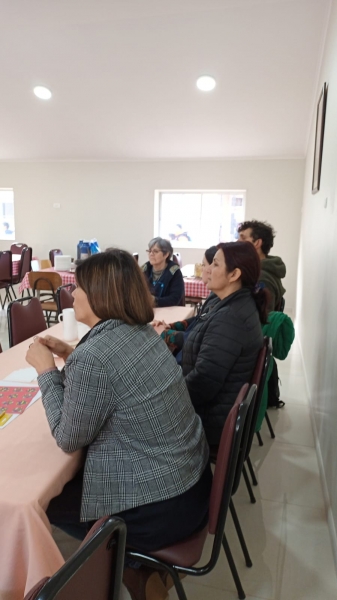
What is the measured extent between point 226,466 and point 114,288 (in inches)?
21.7

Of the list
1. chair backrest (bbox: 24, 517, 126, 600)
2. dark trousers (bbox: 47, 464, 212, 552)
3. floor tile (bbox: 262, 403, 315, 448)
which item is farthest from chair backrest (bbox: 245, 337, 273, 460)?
floor tile (bbox: 262, 403, 315, 448)

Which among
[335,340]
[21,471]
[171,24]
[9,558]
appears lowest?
[9,558]

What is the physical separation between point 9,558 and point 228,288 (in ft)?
4.09

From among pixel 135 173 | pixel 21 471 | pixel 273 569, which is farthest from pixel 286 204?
pixel 21 471

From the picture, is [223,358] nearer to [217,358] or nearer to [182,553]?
[217,358]

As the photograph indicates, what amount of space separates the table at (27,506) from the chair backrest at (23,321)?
3.60ft

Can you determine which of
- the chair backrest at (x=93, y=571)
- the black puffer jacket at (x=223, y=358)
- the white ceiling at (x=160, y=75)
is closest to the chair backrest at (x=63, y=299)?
the black puffer jacket at (x=223, y=358)

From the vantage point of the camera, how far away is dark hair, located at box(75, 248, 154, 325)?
1.14 m

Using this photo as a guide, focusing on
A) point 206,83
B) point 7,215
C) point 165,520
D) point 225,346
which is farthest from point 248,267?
point 7,215

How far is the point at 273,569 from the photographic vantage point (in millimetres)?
1591

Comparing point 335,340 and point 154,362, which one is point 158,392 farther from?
point 335,340

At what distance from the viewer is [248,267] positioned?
70.4 inches

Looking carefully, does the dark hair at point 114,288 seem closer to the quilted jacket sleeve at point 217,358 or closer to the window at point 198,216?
the quilted jacket sleeve at point 217,358

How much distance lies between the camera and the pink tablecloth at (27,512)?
0.91 metres
